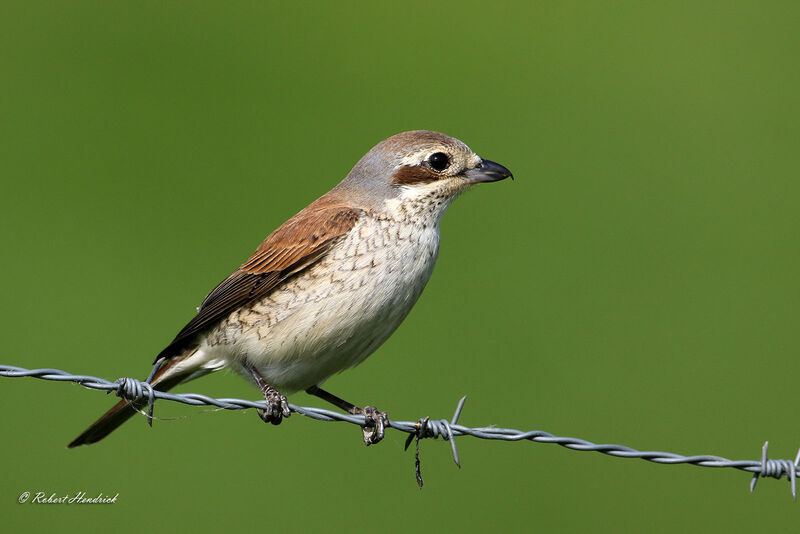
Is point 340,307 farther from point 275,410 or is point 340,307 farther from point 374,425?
point 374,425

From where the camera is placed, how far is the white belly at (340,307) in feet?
14.5

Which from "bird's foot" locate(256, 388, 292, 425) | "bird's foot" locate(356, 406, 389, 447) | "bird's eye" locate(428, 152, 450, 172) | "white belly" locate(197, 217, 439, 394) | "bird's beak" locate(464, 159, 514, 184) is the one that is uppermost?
"bird's eye" locate(428, 152, 450, 172)

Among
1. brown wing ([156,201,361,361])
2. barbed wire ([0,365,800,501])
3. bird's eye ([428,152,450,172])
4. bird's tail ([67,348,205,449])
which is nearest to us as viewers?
barbed wire ([0,365,800,501])

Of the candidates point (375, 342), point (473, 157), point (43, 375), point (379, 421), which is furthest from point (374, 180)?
point (43, 375)

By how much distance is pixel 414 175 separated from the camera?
192 inches

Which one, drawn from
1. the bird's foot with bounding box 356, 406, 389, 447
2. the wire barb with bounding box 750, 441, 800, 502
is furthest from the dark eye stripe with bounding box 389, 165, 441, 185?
the wire barb with bounding box 750, 441, 800, 502

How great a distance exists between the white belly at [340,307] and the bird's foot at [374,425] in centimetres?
30

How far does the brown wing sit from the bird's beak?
744 millimetres

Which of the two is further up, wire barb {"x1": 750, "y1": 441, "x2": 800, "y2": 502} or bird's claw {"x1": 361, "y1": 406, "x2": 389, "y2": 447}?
bird's claw {"x1": 361, "y1": 406, "x2": 389, "y2": 447}

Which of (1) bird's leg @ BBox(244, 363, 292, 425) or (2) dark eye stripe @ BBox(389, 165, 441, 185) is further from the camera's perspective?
(2) dark eye stripe @ BBox(389, 165, 441, 185)

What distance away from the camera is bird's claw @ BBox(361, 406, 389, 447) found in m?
4.80

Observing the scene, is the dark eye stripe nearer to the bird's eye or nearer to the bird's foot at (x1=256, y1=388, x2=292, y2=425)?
the bird's eye

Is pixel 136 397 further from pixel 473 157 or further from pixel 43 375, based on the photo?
pixel 473 157

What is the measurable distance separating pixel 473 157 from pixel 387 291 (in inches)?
43.4
